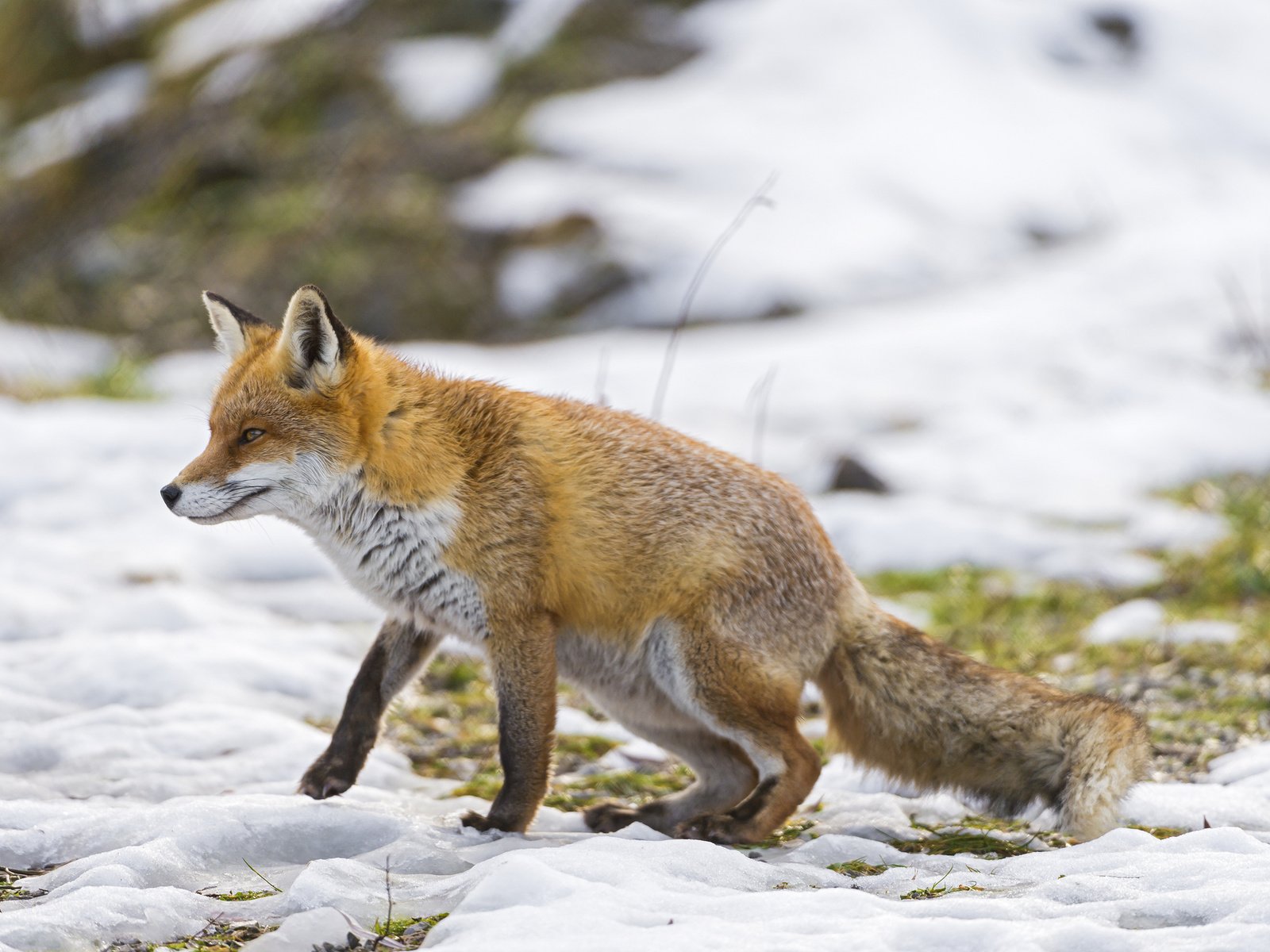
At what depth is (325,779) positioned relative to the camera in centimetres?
415

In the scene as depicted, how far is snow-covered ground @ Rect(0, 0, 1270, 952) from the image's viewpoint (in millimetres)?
3098

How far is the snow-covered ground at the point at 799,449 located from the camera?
10.2 feet

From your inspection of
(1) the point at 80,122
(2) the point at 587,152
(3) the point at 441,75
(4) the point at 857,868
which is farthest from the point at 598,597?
(3) the point at 441,75

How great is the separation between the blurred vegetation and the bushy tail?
34.5 feet

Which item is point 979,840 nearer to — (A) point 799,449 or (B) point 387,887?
(B) point 387,887

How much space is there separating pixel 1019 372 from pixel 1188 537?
446 centimetres

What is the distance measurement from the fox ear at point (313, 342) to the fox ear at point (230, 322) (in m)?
0.38

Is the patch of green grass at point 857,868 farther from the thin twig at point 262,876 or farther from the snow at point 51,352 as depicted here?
the snow at point 51,352

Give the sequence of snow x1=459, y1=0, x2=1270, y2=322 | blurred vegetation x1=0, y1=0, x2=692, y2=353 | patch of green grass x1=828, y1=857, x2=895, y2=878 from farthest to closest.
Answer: snow x1=459, y1=0, x2=1270, y2=322
blurred vegetation x1=0, y1=0, x2=692, y2=353
patch of green grass x1=828, y1=857, x2=895, y2=878

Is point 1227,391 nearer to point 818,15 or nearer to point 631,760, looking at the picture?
point 631,760

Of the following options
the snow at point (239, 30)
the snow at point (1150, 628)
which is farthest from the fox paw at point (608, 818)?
the snow at point (239, 30)

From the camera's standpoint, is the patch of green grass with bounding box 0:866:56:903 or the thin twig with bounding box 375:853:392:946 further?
the patch of green grass with bounding box 0:866:56:903

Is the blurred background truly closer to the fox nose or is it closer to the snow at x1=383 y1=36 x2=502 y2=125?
the snow at x1=383 y1=36 x2=502 y2=125

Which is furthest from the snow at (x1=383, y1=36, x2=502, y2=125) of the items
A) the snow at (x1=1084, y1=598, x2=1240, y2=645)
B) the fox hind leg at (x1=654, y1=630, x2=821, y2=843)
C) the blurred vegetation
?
the fox hind leg at (x1=654, y1=630, x2=821, y2=843)
